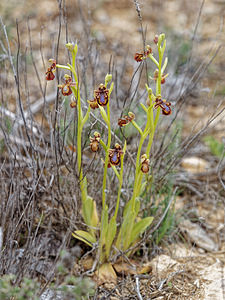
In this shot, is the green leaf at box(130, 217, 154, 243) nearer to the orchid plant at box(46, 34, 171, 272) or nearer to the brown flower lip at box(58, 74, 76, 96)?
the orchid plant at box(46, 34, 171, 272)

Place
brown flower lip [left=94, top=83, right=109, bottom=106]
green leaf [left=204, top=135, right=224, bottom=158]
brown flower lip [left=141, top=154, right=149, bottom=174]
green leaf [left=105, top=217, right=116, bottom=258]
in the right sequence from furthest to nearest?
green leaf [left=204, top=135, right=224, bottom=158]
green leaf [left=105, top=217, right=116, bottom=258]
brown flower lip [left=141, top=154, right=149, bottom=174]
brown flower lip [left=94, top=83, right=109, bottom=106]

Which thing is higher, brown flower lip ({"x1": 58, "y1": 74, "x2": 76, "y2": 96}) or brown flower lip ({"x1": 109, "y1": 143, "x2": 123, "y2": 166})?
brown flower lip ({"x1": 58, "y1": 74, "x2": 76, "y2": 96})

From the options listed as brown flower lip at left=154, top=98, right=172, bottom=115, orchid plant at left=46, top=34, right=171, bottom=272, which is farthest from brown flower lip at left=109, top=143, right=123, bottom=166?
brown flower lip at left=154, top=98, right=172, bottom=115

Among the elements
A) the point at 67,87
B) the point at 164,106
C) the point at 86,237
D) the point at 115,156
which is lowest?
the point at 86,237

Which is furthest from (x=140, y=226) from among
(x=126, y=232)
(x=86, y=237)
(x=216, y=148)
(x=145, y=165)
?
(x=216, y=148)

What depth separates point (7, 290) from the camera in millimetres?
1495

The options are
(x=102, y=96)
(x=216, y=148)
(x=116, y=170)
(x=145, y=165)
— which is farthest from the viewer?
(x=216, y=148)

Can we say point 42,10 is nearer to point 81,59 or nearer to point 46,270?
point 81,59

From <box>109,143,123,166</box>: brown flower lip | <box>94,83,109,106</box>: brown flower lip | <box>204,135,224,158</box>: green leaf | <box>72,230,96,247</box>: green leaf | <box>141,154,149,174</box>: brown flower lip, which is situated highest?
<box>94,83,109,106</box>: brown flower lip

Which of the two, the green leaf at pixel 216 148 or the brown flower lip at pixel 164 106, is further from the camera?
the green leaf at pixel 216 148

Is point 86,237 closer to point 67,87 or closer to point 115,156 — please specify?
point 115,156

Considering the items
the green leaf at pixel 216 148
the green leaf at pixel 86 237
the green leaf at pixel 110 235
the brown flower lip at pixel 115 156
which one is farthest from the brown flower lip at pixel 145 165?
the green leaf at pixel 216 148

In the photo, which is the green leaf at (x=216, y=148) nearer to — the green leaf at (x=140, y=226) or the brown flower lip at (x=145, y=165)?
the green leaf at (x=140, y=226)

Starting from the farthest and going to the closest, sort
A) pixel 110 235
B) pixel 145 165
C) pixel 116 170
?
1. pixel 110 235
2. pixel 116 170
3. pixel 145 165
